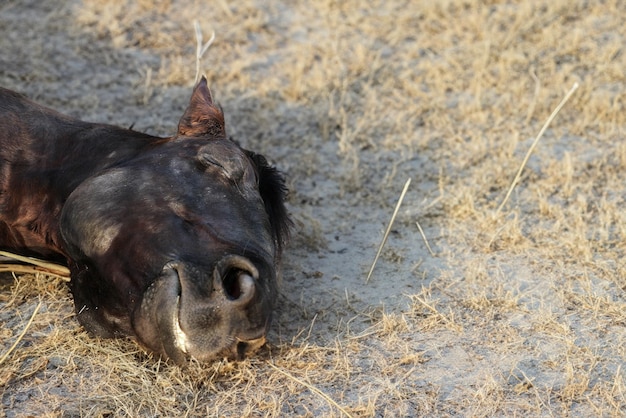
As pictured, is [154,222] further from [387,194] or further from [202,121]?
[387,194]

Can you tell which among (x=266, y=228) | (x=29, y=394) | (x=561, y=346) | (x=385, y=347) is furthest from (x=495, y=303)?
(x=29, y=394)

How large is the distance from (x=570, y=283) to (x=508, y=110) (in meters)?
2.20

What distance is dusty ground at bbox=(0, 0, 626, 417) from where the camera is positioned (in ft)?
10.8

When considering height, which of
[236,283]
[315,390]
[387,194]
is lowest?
[387,194]

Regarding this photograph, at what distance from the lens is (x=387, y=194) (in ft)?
17.2

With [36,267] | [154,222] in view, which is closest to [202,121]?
[154,222]

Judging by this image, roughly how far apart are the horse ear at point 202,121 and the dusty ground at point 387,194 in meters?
0.89

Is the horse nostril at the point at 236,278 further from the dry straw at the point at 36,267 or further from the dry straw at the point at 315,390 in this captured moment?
the dry straw at the point at 36,267

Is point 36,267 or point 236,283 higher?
point 236,283

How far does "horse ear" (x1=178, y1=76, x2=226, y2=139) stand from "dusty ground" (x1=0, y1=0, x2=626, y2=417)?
0.89 m

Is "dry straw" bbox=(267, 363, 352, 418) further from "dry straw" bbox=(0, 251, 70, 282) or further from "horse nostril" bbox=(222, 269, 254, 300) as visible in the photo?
"dry straw" bbox=(0, 251, 70, 282)

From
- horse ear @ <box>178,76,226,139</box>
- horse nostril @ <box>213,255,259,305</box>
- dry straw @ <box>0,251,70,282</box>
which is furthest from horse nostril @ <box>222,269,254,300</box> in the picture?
dry straw @ <box>0,251,70,282</box>

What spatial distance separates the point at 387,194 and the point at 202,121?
1.85 meters

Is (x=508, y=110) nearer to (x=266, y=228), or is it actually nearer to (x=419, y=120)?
(x=419, y=120)
